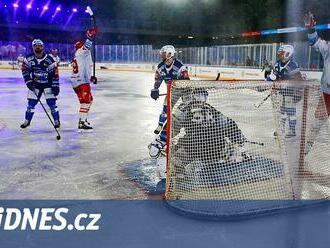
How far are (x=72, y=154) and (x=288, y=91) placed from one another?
263cm

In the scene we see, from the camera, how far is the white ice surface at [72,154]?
12.0 ft

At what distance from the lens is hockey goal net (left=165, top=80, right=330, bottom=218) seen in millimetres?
A: 3340

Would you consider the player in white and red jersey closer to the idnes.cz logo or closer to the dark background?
the idnes.cz logo

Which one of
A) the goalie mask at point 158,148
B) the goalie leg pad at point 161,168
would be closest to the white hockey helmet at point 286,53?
the goalie mask at point 158,148

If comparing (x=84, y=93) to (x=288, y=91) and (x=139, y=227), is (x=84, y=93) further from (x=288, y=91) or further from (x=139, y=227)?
(x=139, y=227)

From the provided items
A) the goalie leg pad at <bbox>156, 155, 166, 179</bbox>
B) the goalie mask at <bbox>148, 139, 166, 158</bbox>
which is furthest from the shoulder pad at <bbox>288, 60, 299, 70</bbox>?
the goalie leg pad at <bbox>156, 155, 166, 179</bbox>

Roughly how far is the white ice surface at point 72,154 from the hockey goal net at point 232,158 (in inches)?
19.0

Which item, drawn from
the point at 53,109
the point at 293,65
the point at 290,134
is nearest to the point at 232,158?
the point at 290,134

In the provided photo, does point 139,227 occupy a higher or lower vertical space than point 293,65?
lower

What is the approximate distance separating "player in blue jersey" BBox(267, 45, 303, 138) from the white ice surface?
1.61 m

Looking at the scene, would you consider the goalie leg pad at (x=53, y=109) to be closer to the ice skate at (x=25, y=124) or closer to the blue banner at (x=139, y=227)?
the ice skate at (x=25, y=124)

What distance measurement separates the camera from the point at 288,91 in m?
3.89

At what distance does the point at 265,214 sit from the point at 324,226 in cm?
42

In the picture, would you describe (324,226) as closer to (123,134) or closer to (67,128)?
(123,134)
